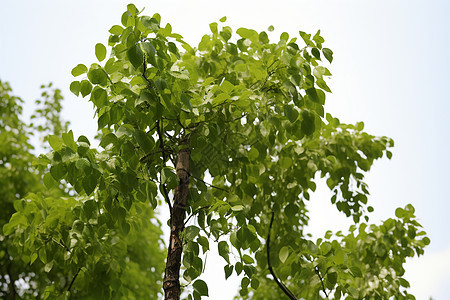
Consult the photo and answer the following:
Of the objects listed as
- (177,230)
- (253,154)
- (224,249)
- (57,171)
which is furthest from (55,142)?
(253,154)

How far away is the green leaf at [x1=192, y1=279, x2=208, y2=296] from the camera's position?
85.3 inches

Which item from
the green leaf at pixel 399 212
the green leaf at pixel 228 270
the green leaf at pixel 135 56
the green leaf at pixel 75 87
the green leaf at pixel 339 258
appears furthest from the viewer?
the green leaf at pixel 399 212

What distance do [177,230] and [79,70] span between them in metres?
0.86

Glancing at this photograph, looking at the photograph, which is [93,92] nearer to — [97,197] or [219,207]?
[97,197]

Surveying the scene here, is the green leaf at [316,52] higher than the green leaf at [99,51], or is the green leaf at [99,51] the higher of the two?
the green leaf at [316,52]

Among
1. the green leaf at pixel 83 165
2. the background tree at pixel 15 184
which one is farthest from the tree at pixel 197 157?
the background tree at pixel 15 184

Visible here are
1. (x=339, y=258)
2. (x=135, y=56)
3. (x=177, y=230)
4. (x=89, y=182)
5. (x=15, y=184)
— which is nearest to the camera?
(x=135, y=56)

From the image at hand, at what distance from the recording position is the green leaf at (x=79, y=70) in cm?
215

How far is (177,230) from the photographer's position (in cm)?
230

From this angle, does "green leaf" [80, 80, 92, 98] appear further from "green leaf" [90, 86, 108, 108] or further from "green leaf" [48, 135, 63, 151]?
"green leaf" [48, 135, 63, 151]

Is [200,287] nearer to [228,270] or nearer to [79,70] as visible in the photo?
[228,270]

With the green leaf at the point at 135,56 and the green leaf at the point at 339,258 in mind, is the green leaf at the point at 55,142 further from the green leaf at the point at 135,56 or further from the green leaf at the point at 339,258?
the green leaf at the point at 339,258

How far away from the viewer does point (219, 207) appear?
2.18 m

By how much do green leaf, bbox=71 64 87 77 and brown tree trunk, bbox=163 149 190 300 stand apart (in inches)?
24.6
